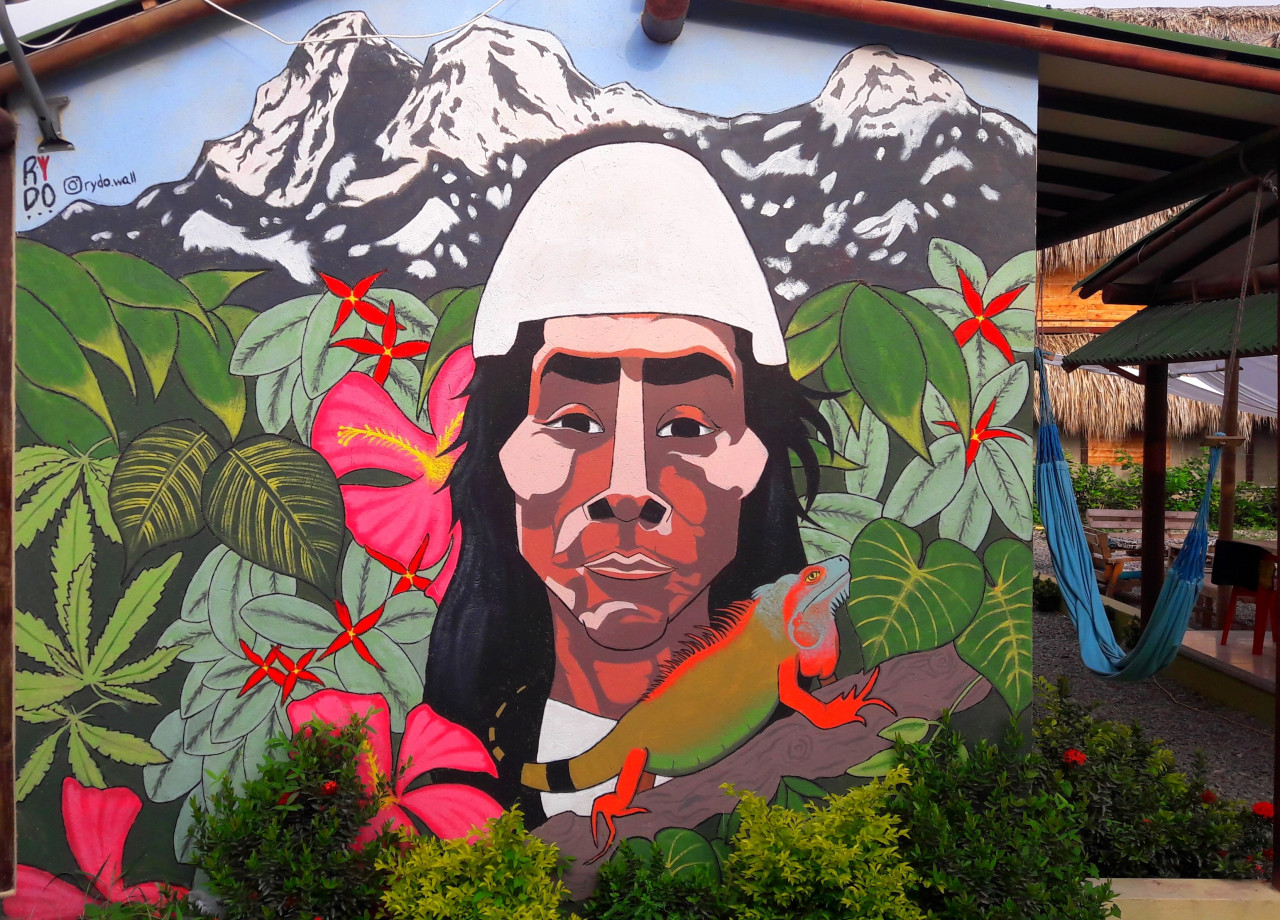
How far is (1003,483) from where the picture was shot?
2881 mm

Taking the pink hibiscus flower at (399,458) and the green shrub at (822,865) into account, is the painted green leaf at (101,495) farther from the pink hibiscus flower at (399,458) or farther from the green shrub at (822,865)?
the green shrub at (822,865)

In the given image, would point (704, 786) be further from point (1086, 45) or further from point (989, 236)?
point (1086, 45)

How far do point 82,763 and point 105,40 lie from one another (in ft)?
7.39

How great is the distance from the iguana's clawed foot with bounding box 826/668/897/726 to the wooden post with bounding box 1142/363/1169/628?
3946 millimetres

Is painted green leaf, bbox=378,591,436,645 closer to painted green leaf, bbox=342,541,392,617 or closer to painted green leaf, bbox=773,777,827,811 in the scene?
painted green leaf, bbox=342,541,392,617

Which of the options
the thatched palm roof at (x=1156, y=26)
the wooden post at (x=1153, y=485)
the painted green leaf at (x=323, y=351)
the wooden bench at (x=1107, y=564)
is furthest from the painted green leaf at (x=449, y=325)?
the thatched palm roof at (x=1156, y=26)

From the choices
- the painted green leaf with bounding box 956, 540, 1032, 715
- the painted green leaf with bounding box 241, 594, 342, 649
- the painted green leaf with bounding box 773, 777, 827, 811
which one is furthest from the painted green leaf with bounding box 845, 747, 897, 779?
the painted green leaf with bounding box 241, 594, 342, 649

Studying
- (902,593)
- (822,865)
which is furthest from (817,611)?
(822,865)

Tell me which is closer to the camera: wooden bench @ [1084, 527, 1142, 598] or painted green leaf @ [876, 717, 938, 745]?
painted green leaf @ [876, 717, 938, 745]

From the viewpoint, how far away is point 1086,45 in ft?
8.87

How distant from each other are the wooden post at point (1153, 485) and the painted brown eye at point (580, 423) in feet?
15.1

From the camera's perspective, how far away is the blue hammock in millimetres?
3127

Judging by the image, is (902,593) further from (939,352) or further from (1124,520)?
(1124,520)

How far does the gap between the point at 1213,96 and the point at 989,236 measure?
3.35 ft
